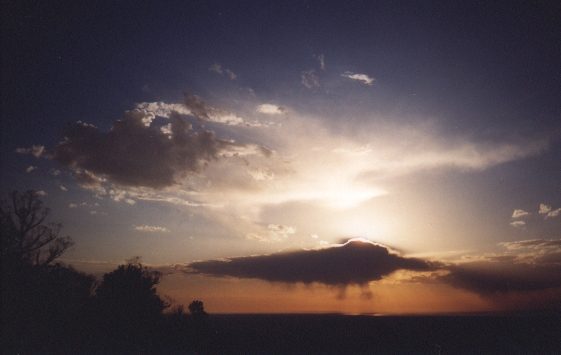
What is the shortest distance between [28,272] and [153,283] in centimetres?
1220

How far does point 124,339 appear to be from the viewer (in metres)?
33.5

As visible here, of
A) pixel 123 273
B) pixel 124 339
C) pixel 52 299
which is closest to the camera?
pixel 52 299

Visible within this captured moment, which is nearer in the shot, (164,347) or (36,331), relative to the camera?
(36,331)

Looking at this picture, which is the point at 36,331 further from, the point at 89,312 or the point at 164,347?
the point at 164,347

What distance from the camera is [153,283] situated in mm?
38125

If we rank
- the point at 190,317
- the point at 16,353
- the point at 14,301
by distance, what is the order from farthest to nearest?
the point at 190,317, the point at 14,301, the point at 16,353

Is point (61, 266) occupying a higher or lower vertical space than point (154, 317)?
higher

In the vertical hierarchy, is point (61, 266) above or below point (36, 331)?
above

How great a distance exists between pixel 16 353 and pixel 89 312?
725 cm

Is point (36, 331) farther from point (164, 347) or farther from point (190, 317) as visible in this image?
point (190, 317)

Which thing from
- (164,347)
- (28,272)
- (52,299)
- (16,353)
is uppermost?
(28,272)

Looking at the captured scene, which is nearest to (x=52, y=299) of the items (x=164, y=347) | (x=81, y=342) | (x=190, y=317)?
(x=81, y=342)

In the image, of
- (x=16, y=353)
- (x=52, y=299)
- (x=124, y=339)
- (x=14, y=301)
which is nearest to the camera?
(x=16, y=353)

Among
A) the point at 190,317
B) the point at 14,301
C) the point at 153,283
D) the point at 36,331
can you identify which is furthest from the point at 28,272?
the point at 190,317
